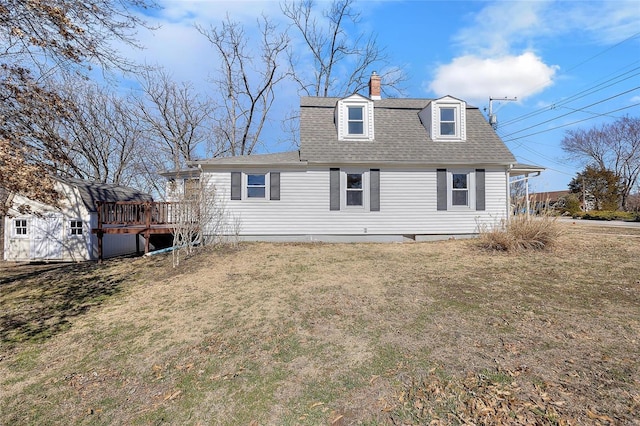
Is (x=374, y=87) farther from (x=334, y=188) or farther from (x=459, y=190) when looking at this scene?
(x=459, y=190)

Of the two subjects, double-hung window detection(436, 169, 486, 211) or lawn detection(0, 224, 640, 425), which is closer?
lawn detection(0, 224, 640, 425)

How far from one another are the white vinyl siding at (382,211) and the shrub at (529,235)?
2.70 meters

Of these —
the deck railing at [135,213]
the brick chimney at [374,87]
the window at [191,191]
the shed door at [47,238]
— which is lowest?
the shed door at [47,238]

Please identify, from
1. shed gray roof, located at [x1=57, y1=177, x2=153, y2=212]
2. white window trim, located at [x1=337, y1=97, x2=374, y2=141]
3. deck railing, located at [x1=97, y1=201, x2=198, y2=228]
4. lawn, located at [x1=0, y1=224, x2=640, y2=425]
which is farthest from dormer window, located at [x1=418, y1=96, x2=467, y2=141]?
shed gray roof, located at [x1=57, y1=177, x2=153, y2=212]

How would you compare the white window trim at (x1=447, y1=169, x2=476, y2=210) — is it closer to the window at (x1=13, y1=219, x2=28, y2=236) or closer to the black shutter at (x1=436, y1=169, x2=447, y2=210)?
the black shutter at (x1=436, y1=169, x2=447, y2=210)

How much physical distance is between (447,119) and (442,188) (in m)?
2.98

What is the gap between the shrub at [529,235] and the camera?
28.1 ft

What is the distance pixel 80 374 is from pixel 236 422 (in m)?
2.37

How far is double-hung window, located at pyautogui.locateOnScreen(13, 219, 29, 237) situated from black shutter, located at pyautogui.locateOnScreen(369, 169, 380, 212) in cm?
1477

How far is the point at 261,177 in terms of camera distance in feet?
37.1

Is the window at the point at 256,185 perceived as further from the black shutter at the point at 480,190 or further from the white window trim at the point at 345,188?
the black shutter at the point at 480,190

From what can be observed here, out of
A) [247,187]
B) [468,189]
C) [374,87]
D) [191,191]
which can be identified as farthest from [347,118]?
[191,191]

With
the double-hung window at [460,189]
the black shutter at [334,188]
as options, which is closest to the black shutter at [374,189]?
the black shutter at [334,188]

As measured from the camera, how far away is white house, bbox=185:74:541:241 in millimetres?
11188
